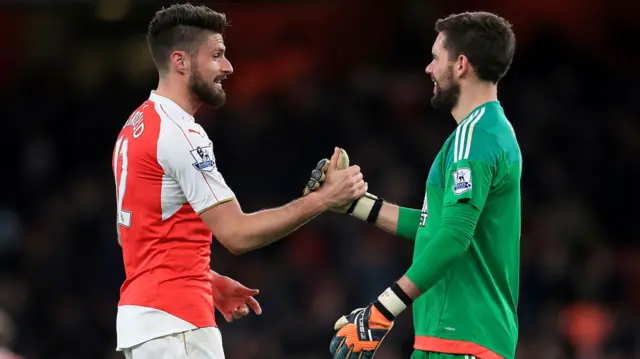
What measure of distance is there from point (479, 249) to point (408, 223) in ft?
2.58

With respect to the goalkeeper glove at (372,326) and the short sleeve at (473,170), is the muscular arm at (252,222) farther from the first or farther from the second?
the short sleeve at (473,170)

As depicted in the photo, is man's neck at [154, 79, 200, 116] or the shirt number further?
man's neck at [154, 79, 200, 116]

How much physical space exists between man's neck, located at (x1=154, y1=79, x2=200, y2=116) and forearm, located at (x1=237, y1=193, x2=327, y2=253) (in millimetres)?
658

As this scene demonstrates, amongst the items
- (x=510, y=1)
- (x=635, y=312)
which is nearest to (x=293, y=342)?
(x=635, y=312)

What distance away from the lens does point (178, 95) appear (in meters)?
5.47

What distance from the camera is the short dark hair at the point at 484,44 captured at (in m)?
5.32

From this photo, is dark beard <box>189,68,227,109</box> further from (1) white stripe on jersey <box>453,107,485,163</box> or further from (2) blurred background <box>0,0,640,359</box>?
(2) blurred background <box>0,0,640,359</box>

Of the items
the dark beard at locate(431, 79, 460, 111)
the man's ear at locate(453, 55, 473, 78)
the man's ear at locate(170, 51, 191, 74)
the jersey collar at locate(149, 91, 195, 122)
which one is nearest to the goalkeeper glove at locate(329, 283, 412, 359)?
the dark beard at locate(431, 79, 460, 111)

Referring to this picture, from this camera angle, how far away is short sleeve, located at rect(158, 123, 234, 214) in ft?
17.0

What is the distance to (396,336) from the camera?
35.3ft

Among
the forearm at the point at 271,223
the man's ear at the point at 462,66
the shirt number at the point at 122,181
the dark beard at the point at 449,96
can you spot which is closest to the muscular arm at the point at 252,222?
the forearm at the point at 271,223

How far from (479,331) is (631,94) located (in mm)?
8614

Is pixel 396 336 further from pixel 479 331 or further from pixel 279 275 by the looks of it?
pixel 479 331

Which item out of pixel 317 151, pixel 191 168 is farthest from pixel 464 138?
pixel 317 151
